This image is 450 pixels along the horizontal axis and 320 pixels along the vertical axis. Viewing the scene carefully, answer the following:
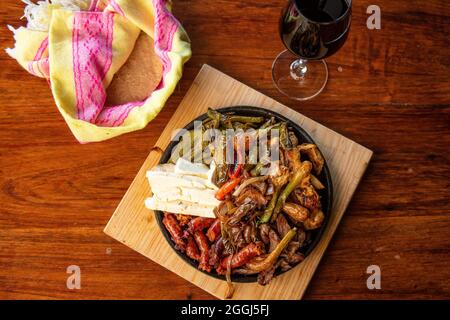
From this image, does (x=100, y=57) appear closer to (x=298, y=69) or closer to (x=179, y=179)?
(x=179, y=179)

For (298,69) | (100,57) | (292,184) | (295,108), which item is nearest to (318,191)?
(292,184)

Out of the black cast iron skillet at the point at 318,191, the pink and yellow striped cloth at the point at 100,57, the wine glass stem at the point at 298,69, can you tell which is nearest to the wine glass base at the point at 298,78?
the wine glass stem at the point at 298,69

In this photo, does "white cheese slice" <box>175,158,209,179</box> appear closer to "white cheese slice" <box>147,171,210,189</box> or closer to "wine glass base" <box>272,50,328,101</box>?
"white cheese slice" <box>147,171,210,189</box>

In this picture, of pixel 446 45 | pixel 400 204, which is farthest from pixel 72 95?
pixel 446 45

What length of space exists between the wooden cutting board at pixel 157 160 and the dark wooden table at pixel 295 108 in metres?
0.04

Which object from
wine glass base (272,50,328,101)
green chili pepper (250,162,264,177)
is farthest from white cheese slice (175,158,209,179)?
wine glass base (272,50,328,101)

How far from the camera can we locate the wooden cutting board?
4.43 feet

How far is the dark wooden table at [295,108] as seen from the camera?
1394 millimetres

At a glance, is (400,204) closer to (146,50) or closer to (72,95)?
(146,50)

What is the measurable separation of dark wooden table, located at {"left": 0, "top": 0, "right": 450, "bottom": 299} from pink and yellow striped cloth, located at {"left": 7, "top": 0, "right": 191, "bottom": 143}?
3.9 inches

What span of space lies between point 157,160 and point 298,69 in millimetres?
466

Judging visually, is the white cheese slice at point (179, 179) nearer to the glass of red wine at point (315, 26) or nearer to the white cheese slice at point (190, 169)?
the white cheese slice at point (190, 169)
